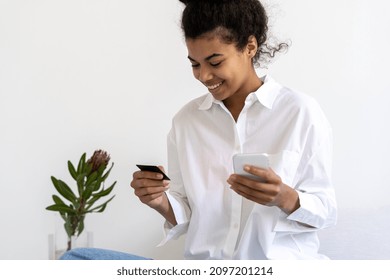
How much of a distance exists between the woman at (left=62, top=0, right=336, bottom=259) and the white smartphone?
11 centimetres

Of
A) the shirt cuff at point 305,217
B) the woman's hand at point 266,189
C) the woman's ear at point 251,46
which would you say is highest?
the woman's ear at point 251,46

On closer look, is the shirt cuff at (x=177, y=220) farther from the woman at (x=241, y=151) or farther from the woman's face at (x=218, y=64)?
the woman's face at (x=218, y=64)

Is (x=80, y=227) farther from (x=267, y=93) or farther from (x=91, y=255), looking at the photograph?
(x=267, y=93)

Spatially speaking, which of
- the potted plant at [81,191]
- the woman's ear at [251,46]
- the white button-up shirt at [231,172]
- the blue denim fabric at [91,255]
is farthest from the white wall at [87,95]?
the blue denim fabric at [91,255]

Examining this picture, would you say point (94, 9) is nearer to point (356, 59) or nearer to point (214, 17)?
point (214, 17)

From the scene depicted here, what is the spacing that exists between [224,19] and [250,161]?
1.46 ft

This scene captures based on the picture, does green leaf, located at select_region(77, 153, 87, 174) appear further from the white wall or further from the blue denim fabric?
the blue denim fabric

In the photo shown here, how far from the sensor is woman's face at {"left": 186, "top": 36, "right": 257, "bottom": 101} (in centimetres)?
168

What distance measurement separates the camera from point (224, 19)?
1.69 meters

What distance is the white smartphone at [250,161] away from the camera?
4.83 ft

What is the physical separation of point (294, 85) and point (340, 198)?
17.5 inches

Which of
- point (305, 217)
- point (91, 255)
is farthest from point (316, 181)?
point (91, 255)

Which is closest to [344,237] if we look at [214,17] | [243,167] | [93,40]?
[243,167]

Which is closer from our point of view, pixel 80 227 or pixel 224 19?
pixel 224 19
